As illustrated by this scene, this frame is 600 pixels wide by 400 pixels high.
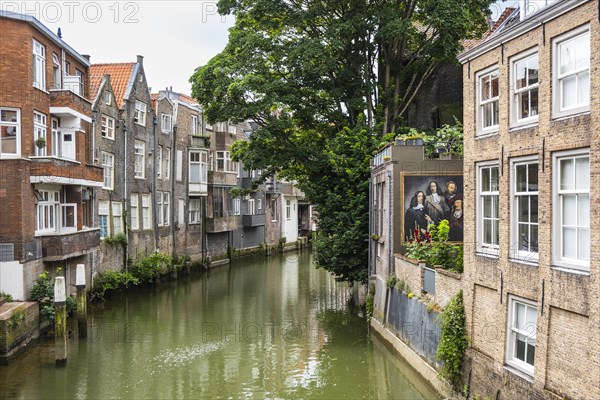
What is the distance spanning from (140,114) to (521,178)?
91.7ft

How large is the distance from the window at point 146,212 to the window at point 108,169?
407 cm

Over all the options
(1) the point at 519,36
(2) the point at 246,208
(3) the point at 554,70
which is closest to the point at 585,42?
(3) the point at 554,70

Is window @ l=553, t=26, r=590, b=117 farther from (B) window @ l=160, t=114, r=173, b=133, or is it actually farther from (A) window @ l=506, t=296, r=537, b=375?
(B) window @ l=160, t=114, r=173, b=133

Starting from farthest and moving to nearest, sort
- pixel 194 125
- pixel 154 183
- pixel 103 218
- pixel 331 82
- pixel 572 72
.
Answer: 1. pixel 194 125
2. pixel 154 183
3. pixel 103 218
4. pixel 331 82
5. pixel 572 72

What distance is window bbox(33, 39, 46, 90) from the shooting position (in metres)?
21.3

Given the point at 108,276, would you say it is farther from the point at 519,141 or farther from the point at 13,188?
the point at 519,141

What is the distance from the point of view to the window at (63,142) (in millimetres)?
23688

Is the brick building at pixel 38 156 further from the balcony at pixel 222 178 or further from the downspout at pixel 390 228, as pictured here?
the balcony at pixel 222 178

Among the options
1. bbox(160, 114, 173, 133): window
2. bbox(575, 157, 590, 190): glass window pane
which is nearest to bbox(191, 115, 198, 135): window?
bbox(160, 114, 173, 133): window

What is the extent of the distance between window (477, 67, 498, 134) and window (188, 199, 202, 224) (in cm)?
3073

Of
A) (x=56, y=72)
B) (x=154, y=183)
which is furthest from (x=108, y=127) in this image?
(x=56, y=72)

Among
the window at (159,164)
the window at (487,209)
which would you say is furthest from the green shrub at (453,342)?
the window at (159,164)

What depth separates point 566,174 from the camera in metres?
10.5

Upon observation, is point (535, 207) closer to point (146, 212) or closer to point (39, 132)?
point (39, 132)
